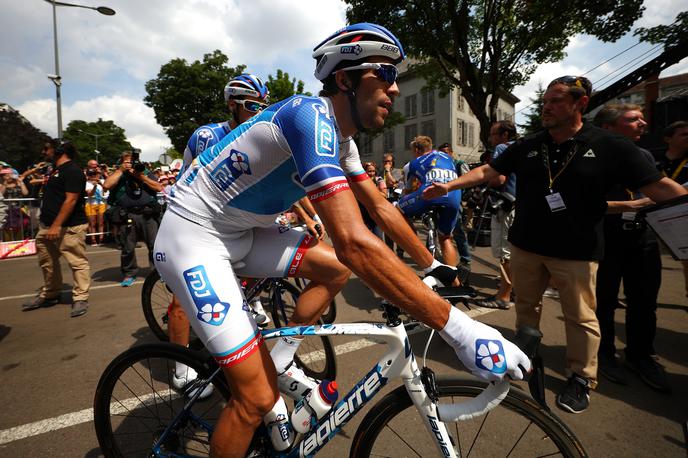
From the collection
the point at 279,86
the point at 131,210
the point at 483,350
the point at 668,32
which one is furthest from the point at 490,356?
the point at 279,86

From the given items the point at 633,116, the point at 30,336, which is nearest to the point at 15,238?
the point at 30,336

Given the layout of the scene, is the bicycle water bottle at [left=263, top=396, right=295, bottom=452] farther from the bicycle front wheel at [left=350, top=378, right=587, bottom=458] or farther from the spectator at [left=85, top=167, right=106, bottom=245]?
the spectator at [left=85, top=167, right=106, bottom=245]

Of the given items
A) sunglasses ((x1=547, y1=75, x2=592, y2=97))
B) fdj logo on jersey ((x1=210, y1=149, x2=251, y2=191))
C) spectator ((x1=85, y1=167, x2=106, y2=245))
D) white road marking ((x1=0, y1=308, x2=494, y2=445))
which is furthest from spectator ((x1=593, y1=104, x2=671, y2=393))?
spectator ((x1=85, y1=167, x2=106, y2=245))

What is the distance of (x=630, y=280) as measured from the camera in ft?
9.98

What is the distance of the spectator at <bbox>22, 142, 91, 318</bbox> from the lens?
444 cm

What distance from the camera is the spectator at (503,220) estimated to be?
15.1 ft

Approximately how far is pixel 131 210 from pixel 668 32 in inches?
821

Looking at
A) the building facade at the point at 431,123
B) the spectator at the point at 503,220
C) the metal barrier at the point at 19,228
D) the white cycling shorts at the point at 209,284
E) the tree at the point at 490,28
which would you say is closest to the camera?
the white cycling shorts at the point at 209,284

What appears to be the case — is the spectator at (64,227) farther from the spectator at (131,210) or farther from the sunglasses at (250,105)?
the sunglasses at (250,105)

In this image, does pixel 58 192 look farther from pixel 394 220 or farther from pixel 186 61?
pixel 186 61

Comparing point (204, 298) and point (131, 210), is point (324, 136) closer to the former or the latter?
point (204, 298)

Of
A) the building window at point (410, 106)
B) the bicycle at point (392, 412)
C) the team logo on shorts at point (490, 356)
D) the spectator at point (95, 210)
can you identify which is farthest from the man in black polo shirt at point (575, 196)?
the building window at point (410, 106)

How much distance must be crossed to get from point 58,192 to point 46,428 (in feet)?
11.1

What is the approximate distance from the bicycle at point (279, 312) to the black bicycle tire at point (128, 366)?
931mm
